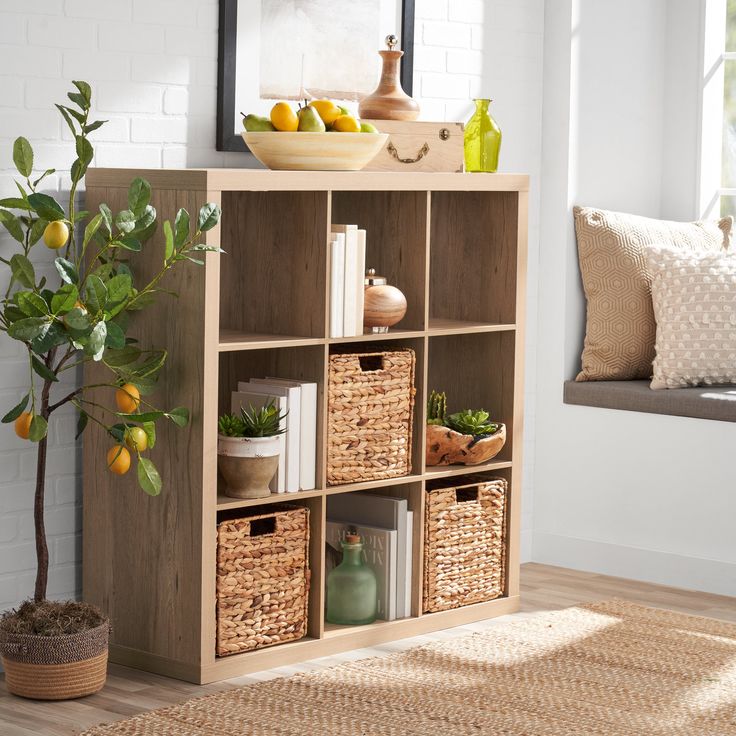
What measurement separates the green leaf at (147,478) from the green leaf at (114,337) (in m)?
0.27

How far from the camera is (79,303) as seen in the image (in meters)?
3.04

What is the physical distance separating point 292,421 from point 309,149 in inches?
25.9

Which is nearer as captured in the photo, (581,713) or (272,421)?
(581,713)

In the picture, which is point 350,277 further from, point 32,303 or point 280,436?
point 32,303

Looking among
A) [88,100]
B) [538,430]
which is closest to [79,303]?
[88,100]

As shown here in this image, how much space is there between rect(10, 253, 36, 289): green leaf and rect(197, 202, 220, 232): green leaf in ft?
1.25

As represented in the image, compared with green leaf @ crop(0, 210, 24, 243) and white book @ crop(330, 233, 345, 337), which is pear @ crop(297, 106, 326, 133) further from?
green leaf @ crop(0, 210, 24, 243)

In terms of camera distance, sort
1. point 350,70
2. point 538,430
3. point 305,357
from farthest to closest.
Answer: point 538,430 → point 350,70 → point 305,357

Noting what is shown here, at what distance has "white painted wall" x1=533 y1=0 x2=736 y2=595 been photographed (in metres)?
4.40

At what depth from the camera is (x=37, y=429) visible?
3.08 meters

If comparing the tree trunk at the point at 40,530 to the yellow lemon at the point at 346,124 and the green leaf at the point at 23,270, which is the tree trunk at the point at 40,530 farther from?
the yellow lemon at the point at 346,124

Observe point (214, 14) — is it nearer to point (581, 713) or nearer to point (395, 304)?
point (395, 304)

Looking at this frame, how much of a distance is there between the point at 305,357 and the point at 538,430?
1.41 meters

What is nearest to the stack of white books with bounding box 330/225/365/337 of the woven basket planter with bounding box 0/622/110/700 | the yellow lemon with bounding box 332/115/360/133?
the yellow lemon with bounding box 332/115/360/133
